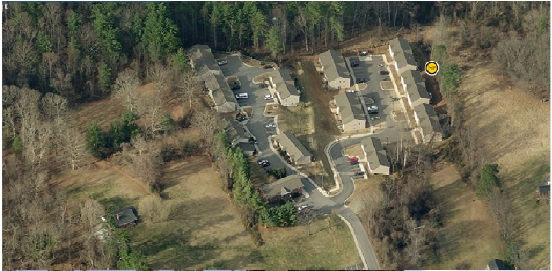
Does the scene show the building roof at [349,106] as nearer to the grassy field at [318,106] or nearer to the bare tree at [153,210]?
the grassy field at [318,106]

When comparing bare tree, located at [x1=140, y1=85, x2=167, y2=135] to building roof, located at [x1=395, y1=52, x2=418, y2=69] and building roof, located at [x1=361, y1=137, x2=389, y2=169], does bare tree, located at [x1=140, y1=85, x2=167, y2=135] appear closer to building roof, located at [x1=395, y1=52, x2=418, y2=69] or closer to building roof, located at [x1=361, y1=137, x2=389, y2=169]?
building roof, located at [x1=361, y1=137, x2=389, y2=169]

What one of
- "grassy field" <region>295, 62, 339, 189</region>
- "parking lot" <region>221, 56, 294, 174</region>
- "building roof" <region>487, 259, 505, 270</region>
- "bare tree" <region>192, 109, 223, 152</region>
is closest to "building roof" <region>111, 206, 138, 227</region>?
"bare tree" <region>192, 109, 223, 152</region>

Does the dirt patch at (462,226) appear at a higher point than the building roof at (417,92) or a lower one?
lower

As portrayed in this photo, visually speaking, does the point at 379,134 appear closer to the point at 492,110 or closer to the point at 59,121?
the point at 492,110

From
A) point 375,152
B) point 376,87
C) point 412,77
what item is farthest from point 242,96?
point 412,77

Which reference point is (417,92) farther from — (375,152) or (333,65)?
(375,152)

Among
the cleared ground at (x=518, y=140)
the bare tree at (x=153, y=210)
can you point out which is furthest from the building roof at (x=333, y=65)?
the bare tree at (x=153, y=210)

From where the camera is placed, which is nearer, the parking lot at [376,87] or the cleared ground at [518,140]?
the cleared ground at [518,140]
